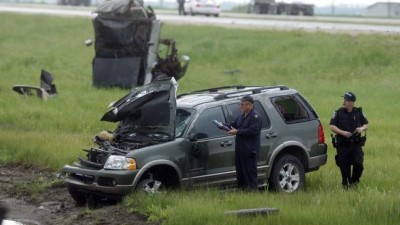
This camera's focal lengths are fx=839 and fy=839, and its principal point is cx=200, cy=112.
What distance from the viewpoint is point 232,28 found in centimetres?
4200

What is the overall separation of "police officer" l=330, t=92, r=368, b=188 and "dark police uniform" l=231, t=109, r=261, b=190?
1342 mm

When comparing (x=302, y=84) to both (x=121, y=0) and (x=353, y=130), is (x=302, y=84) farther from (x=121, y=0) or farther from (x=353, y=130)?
(x=353, y=130)

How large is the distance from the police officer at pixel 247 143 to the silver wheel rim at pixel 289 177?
961 mm

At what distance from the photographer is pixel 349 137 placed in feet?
40.1

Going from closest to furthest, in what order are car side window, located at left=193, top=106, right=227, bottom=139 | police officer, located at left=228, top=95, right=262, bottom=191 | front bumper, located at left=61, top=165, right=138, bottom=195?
1. front bumper, located at left=61, top=165, right=138, bottom=195
2. police officer, located at left=228, top=95, right=262, bottom=191
3. car side window, located at left=193, top=106, right=227, bottom=139

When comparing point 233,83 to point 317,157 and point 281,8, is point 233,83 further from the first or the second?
point 281,8

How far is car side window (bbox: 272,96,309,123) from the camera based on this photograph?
507 inches

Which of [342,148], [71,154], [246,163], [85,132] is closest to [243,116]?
[246,163]

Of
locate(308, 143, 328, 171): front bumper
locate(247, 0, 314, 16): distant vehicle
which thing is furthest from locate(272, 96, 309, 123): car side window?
locate(247, 0, 314, 16): distant vehicle

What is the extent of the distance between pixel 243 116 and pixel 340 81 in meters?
19.5

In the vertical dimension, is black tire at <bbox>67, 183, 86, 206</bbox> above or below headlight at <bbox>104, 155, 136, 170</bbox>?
below

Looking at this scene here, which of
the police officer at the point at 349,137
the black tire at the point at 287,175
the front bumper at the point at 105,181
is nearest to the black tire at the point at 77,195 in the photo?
the front bumper at the point at 105,181

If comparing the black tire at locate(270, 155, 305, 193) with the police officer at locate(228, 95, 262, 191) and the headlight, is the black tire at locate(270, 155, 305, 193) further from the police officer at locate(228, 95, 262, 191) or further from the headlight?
the headlight

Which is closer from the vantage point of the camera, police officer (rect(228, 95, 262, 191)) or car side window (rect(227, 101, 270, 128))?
police officer (rect(228, 95, 262, 191))
